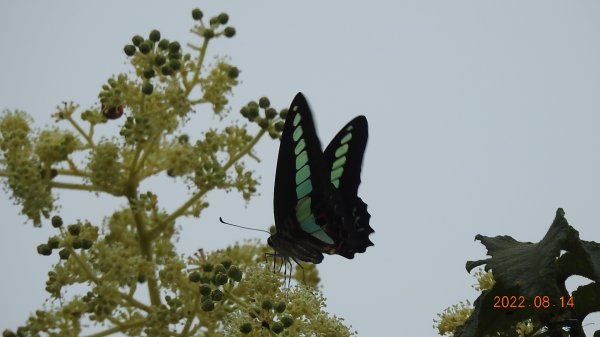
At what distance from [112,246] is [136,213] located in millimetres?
263

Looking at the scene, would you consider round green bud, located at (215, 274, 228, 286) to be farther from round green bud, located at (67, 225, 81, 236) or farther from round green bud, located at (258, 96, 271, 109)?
round green bud, located at (258, 96, 271, 109)

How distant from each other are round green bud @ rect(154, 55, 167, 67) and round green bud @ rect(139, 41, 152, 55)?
0.07 metres

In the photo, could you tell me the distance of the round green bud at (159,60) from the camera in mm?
5191

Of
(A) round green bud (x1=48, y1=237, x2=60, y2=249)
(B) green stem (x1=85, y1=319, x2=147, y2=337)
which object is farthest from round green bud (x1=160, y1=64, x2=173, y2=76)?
(B) green stem (x1=85, y1=319, x2=147, y2=337)

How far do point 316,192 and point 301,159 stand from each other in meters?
0.20

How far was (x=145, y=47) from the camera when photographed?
5.19 metres

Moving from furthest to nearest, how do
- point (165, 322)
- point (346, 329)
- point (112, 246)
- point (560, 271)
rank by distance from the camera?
point (112, 246) < point (165, 322) < point (346, 329) < point (560, 271)

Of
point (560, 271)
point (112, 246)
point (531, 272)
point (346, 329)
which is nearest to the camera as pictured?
point (531, 272)

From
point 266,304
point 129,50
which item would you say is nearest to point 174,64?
point 129,50

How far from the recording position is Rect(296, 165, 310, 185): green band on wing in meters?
4.13

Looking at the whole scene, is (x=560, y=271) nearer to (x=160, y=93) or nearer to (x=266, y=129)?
(x=266, y=129)

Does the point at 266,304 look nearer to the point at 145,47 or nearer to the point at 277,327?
the point at 277,327

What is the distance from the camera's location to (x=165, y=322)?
4.62 m

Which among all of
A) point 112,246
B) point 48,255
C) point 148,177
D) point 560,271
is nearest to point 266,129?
point 148,177
